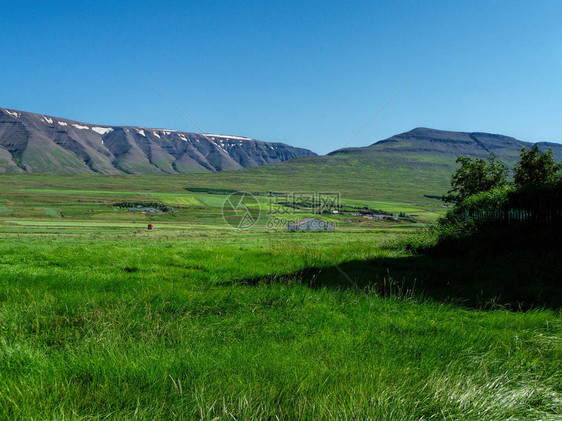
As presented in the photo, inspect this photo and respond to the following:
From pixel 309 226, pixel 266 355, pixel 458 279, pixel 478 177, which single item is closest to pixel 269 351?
pixel 266 355

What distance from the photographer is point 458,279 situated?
8.94m

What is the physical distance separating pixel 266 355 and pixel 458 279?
22.8 ft

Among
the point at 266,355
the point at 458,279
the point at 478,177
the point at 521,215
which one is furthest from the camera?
the point at 478,177

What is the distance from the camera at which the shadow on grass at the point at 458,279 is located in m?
6.98

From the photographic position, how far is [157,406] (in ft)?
9.13

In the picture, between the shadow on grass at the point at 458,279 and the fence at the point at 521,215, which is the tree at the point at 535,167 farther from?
the shadow on grass at the point at 458,279

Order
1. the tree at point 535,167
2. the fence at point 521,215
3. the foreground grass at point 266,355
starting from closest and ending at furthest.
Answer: the foreground grass at point 266,355 < the fence at point 521,215 < the tree at point 535,167

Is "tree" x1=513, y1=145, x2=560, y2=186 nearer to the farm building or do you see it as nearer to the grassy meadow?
the farm building

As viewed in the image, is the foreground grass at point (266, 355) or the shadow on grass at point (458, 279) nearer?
the foreground grass at point (266, 355)

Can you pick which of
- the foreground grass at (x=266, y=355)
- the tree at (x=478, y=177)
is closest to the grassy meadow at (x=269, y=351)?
the foreground grass at (x=266, y=355)

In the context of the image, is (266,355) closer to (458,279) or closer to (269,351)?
(269,351)

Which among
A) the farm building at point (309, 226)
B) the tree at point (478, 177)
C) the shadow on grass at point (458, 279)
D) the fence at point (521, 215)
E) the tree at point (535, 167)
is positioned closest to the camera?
the shadow on grass at point (458, 279)

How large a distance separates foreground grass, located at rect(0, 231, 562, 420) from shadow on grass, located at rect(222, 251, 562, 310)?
607mm

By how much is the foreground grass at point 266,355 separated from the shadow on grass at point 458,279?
0.61 meters
